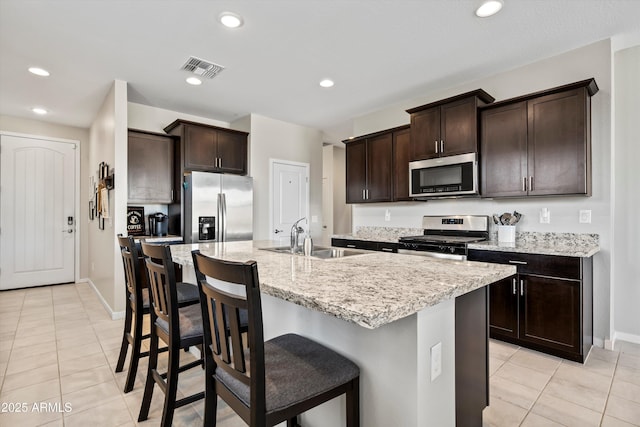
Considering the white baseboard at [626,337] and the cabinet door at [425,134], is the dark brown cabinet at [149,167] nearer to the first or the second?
the cabinet door at [425,134]

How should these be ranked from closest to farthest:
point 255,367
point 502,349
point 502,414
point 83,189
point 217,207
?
point 255,367
point 502,414
point 502,349
point 217,207
point 83,189

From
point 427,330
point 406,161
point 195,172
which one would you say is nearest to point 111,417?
point 427,330

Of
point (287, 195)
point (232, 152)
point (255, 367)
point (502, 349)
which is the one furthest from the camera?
point (287, 195)

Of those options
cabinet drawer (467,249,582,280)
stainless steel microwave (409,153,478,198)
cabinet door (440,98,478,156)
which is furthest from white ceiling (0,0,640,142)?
cabinet drawer (467,249,582,280)

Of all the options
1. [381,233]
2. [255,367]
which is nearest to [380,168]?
[381,233]

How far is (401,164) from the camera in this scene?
4.03 m

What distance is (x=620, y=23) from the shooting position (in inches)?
98.9

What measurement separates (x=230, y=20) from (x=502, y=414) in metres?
3.25

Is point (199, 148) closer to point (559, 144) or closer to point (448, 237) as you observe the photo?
point (448, 237)

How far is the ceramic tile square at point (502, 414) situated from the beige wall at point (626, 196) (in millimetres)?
1813

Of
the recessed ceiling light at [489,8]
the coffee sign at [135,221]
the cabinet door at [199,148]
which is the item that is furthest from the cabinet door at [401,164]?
the coffee sign at [135,221]

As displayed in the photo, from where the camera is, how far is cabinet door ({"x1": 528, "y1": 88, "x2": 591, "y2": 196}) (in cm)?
266

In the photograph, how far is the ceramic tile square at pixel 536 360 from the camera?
2404mm

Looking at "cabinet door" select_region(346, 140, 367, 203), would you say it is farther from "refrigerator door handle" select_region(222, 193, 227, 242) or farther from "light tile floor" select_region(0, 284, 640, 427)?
"light tile floor" select_region(0, 284, 640, 427)
